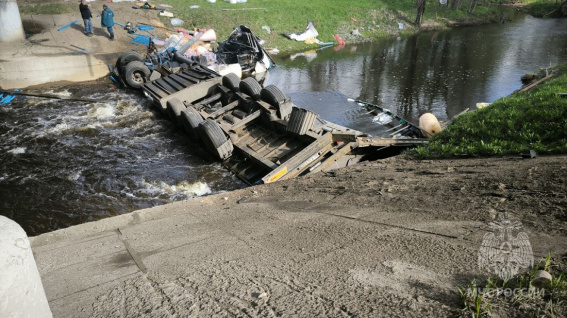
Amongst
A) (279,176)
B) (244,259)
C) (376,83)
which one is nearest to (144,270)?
(244,259)

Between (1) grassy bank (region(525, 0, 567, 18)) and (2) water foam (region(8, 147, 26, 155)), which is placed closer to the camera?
(2) water foam (region(8, 147, 26, 155))

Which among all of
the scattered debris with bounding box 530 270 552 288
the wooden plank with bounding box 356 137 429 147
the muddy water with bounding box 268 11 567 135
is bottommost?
the muddy water with bounding box 268 11 567 135

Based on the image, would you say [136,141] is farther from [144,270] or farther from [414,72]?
[414,72]

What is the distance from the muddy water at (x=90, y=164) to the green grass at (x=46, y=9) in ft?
31.5

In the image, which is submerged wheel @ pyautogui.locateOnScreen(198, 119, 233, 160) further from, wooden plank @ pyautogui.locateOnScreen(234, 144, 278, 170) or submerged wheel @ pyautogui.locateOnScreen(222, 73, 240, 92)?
submerged wheel @ pyautogui.locateOnScreen(222, 73, 240, 92)

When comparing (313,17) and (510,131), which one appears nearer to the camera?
(510,131)

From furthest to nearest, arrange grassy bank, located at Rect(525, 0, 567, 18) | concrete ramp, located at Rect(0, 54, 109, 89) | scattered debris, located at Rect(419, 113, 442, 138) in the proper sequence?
grassy bank, located at Rect(525, 0, 567, 18), concrete ramp, located at Rect(0, 54, 109, 89), scattered debris, located at Rect(419, 113, 442, 138)

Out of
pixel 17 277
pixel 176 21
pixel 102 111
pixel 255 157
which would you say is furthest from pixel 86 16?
pixel 17 277

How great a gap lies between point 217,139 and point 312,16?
2016cm

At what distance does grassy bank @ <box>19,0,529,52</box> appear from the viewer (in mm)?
22812

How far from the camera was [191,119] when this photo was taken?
385 inches

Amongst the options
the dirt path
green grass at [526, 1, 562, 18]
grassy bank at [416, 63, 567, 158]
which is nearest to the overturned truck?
grassy bank at [416, 63, 567, 158]

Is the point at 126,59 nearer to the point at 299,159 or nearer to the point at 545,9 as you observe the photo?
the point at 299,159

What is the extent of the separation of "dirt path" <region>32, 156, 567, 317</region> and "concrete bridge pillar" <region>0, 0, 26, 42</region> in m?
14.0
